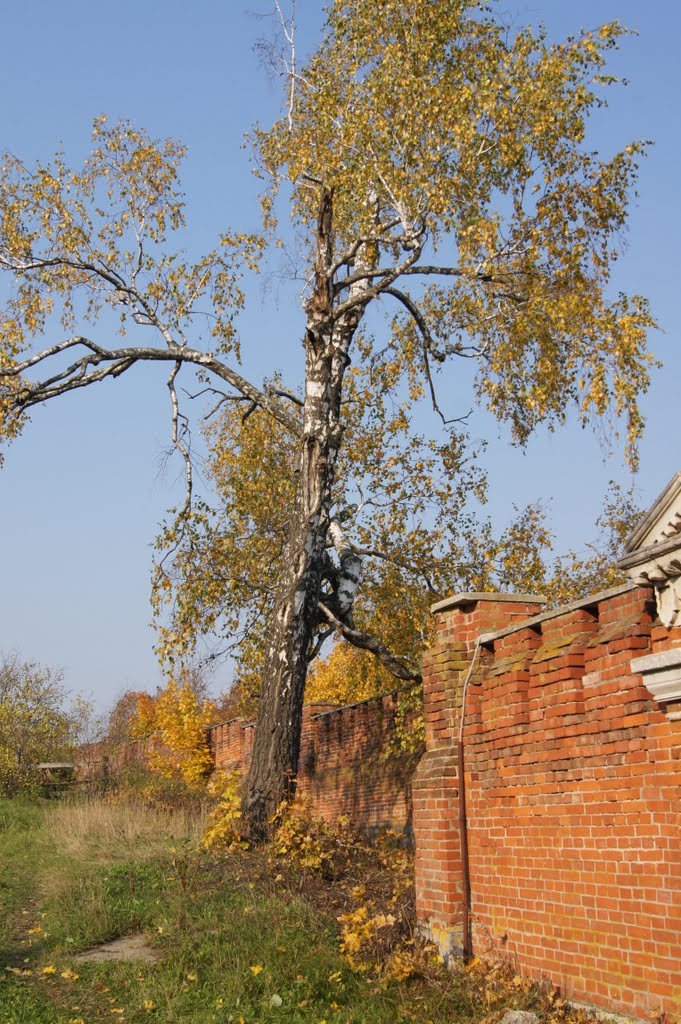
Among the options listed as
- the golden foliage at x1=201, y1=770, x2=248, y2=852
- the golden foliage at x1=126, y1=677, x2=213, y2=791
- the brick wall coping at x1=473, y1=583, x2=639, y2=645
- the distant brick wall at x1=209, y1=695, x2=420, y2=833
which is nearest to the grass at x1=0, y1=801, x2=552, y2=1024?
the golden foliage at x1=201, y1=770, x2=248, y2=852

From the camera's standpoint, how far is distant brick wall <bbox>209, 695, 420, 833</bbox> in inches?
645

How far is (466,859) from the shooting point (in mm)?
8266

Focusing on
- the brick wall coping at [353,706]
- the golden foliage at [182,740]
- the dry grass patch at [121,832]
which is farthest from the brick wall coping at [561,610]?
the golden foliage at [182,740]

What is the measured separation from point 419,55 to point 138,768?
1685 centimetres

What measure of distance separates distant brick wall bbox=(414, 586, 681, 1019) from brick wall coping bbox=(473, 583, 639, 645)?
18mm

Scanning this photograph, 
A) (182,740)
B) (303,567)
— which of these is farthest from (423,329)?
(182,740)

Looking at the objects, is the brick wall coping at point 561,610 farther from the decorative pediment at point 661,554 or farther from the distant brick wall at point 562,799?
the decorative pediment at point 661,554

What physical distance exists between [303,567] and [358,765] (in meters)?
6.58

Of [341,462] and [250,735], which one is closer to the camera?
[341,462]

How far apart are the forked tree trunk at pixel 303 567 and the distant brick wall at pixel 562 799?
11.9 ft

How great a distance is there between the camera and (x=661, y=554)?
554 cm

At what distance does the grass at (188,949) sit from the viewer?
710cm

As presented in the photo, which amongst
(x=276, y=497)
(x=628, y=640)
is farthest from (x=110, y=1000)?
(x=276, y=497)

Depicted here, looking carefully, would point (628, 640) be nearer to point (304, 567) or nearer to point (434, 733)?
point (434, 733)
